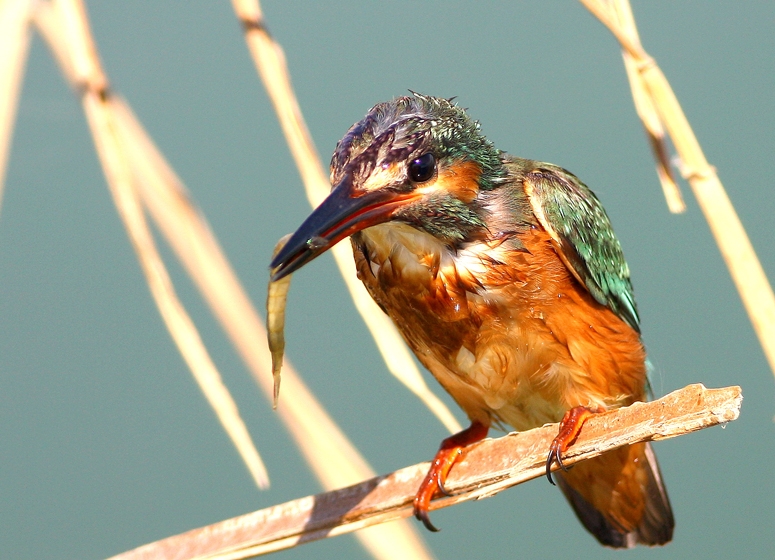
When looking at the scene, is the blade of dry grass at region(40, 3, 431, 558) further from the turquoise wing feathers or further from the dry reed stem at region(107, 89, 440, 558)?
the turquoise wing feathers

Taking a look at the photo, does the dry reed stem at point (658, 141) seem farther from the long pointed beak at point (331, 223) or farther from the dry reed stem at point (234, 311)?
the dry reed stem at point (234, 311)

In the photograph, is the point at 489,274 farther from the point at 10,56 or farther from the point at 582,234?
the point at 10,56

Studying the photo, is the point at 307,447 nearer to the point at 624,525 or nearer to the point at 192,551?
the point at 192,551

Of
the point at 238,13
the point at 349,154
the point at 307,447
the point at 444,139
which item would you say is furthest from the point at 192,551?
the point at 238,13

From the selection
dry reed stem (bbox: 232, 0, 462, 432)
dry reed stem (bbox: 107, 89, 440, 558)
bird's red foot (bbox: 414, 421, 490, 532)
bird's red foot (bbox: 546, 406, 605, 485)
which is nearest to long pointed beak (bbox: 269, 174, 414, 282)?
dry reed stem (bbox: 232, 0, 462, 432)

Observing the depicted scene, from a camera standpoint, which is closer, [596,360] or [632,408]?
[632,408]
